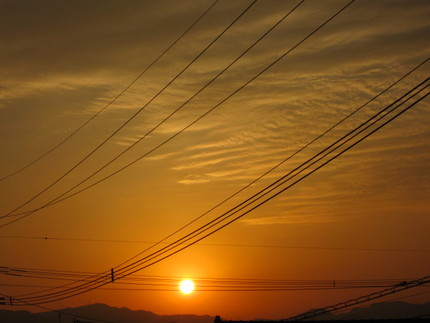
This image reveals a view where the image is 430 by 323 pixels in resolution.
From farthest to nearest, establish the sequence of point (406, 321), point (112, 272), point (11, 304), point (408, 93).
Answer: point (11, 304)
point (406, 321)
point (112, 272)
point (408, 93)

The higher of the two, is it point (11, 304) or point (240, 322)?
point (11, 304)

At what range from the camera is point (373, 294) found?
53375 millimetres

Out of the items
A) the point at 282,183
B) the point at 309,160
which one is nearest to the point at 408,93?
the point at 309,160

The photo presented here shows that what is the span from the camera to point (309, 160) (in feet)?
72.2

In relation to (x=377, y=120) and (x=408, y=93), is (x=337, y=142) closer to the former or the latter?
(x=377, y=120)

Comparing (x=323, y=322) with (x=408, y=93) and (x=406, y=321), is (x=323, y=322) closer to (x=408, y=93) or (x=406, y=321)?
(x=406, y=321)

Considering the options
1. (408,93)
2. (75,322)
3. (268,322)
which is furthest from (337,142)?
(75,322)

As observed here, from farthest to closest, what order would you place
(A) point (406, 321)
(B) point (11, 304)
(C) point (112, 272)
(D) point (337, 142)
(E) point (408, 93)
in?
(B) point (11, 304), (A) point (406, 321), (C) point (112, 272), (D) point (337, 142), (E) point (408, 93)

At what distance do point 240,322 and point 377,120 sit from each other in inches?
1825

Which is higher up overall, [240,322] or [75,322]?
[75,322]

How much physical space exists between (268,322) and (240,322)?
360 cm

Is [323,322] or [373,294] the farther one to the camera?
[323,322]

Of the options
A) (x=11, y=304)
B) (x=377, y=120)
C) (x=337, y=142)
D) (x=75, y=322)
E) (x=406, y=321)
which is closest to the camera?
(x=377, y=120)

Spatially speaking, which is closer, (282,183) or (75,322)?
(282,183)
